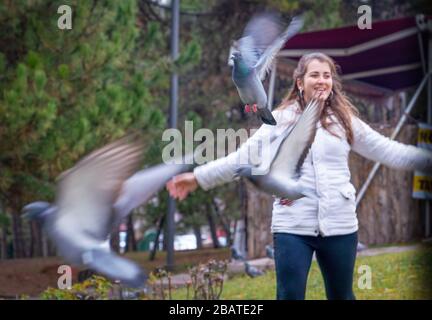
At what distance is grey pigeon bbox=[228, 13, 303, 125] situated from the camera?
204 centimetres

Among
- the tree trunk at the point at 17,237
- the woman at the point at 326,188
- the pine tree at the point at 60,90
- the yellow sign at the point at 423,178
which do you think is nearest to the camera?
the woman at the point at 326,188

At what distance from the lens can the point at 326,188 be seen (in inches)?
79.5

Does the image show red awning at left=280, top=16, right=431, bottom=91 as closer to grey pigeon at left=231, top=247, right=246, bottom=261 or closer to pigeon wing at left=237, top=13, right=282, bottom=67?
pigeon wing at left=237, top=13, right=282, bottom=67

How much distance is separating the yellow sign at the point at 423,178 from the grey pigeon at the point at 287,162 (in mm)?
952

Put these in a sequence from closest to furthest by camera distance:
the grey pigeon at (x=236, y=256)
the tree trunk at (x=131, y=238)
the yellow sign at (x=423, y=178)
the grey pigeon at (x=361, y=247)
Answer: the yellow sign at (x=423, y=178) → the grey pigeon at (x=361, y=247) → the grey pigeon at (x=236, y=256) → the tree trunk at (x=131, y=238)

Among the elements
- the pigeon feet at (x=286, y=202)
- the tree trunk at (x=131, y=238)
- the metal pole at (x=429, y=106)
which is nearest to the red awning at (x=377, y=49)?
the metal pole at (x=429, y=106)

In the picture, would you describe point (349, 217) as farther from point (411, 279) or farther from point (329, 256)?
point (411, 279)

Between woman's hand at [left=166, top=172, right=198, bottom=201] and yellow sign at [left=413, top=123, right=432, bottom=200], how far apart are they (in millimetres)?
1125

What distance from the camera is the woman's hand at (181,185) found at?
1.90m

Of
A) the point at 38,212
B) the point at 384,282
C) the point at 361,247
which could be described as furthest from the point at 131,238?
the point at 38,212

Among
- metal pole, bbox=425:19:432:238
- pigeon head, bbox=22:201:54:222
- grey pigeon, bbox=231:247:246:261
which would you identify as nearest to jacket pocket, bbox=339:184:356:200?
pigeon head, bbox=22:201:54:222

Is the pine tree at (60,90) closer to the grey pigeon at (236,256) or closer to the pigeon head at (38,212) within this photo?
the grey pigeon at (236,256)

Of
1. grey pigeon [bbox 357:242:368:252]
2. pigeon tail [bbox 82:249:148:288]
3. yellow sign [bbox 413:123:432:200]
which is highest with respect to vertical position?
yellow sign [bbox 413:123:432:200]
